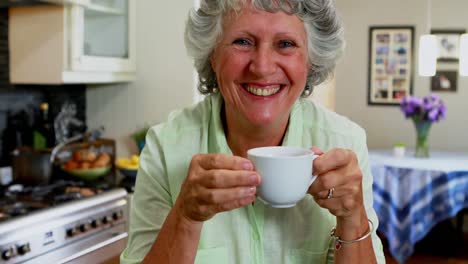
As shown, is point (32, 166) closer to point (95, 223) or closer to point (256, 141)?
point (95, 223)

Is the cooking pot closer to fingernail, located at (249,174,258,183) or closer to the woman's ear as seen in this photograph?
the woman's ear

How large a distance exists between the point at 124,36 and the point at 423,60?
225 cm

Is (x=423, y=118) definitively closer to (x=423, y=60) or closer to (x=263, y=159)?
(x=423, y=60)

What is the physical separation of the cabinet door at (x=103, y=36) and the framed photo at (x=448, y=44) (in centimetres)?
355

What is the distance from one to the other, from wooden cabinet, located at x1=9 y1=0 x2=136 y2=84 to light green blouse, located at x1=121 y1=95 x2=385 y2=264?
172 cm

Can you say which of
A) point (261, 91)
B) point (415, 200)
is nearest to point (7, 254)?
point (261, 91)

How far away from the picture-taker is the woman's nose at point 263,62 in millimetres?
1016

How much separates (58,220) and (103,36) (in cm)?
115

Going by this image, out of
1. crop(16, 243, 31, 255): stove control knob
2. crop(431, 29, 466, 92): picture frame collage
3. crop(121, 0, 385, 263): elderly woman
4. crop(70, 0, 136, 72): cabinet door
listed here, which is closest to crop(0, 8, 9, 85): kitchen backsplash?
crop(70, 0, 136, 72): cabinet door

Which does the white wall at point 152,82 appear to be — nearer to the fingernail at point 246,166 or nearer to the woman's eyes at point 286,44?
the woman's eyes at point 286,44

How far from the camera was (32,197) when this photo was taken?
2383 mm

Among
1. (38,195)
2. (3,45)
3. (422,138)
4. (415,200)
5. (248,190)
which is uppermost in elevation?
(3,45)

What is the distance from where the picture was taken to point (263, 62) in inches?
39.9

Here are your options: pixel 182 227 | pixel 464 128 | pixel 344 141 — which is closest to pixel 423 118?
pixel 464 128
